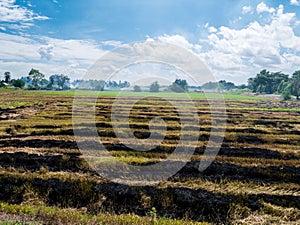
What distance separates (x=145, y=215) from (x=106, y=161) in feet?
17.6

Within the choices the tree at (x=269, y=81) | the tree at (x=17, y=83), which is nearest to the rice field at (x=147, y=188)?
the tree at (x=17, y=83)

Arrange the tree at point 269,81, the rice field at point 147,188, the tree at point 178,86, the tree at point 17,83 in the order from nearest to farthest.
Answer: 1. the rice field at point 147,188
2. the tree at point 178,86
3. the tree at point 17,83
4. the tree at point 269,81

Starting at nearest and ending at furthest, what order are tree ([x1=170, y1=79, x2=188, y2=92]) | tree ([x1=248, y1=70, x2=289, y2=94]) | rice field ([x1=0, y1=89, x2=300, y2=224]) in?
rice field ([x1=0, y1=89, x2=300, y2=224]) → tree ([x1=170, y1=79, x2=188, y2=92]) → tree ([x1=248, y1=70, x2=289, y2=94])

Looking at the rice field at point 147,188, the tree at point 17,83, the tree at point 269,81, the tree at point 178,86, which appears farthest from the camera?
the tree at point 269,81

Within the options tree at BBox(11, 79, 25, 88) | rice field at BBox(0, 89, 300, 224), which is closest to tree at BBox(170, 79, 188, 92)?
tree at BBox(11, 79, 25, 88)

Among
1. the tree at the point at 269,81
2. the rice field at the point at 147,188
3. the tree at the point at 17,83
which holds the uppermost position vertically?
the tree at the point at 269,81

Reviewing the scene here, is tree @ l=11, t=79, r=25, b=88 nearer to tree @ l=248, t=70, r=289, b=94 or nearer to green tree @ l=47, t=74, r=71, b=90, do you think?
green tree @ l=47, t=74, r=71, b=90

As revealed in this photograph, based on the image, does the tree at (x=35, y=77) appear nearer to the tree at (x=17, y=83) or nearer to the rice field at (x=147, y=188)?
the tree at (x=17, y=83)

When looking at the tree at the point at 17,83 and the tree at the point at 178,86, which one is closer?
the tree at the point at 178,86

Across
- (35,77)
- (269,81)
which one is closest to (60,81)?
(35,77)

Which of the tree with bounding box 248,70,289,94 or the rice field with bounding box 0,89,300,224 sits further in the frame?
the tree with bounding box 248,70,289,94

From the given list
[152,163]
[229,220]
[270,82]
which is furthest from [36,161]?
[270,82]

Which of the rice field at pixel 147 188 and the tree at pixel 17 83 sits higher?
the tree at pixel 17 83

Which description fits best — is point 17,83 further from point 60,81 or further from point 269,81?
point 269,81
